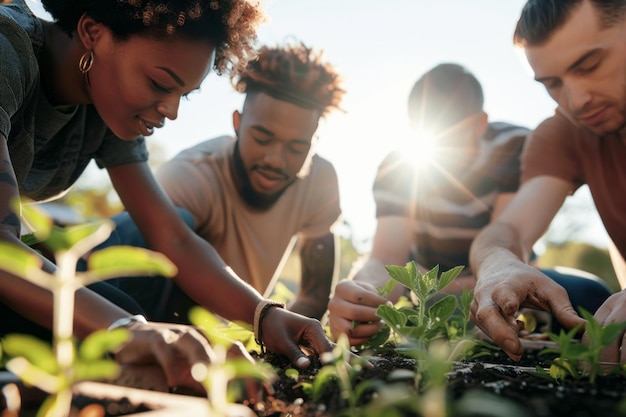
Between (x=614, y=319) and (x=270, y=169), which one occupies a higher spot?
(x=270, y=169)

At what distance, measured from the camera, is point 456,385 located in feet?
2.49

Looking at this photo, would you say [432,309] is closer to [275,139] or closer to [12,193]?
[12,193]

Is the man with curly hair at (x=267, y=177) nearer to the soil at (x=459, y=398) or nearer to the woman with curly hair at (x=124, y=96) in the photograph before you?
the woman with curly hair at (x=124, y=96)

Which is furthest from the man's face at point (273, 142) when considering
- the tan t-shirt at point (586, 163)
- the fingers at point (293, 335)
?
the fingers at point (293, 335)

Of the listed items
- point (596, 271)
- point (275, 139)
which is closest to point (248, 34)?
point (275, 139)

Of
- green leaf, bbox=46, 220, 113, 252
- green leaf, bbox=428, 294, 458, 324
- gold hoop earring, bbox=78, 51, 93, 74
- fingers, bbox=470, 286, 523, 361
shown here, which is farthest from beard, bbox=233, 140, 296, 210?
green leaf, bbox=46, 220, 113, 252

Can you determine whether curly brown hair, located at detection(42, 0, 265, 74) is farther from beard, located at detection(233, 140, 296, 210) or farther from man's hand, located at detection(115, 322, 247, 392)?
beard, located at detection(233, 140, 296, 210)

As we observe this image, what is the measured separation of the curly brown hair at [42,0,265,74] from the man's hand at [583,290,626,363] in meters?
1.31

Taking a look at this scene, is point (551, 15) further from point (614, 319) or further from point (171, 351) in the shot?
point (171, 351)

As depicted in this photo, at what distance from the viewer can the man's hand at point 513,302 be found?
112cm

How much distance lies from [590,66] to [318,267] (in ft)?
6.74

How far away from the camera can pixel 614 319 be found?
106cm

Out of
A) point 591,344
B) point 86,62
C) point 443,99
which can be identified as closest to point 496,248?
point 591,344

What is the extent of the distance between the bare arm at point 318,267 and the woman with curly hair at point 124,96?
1.68 metres
